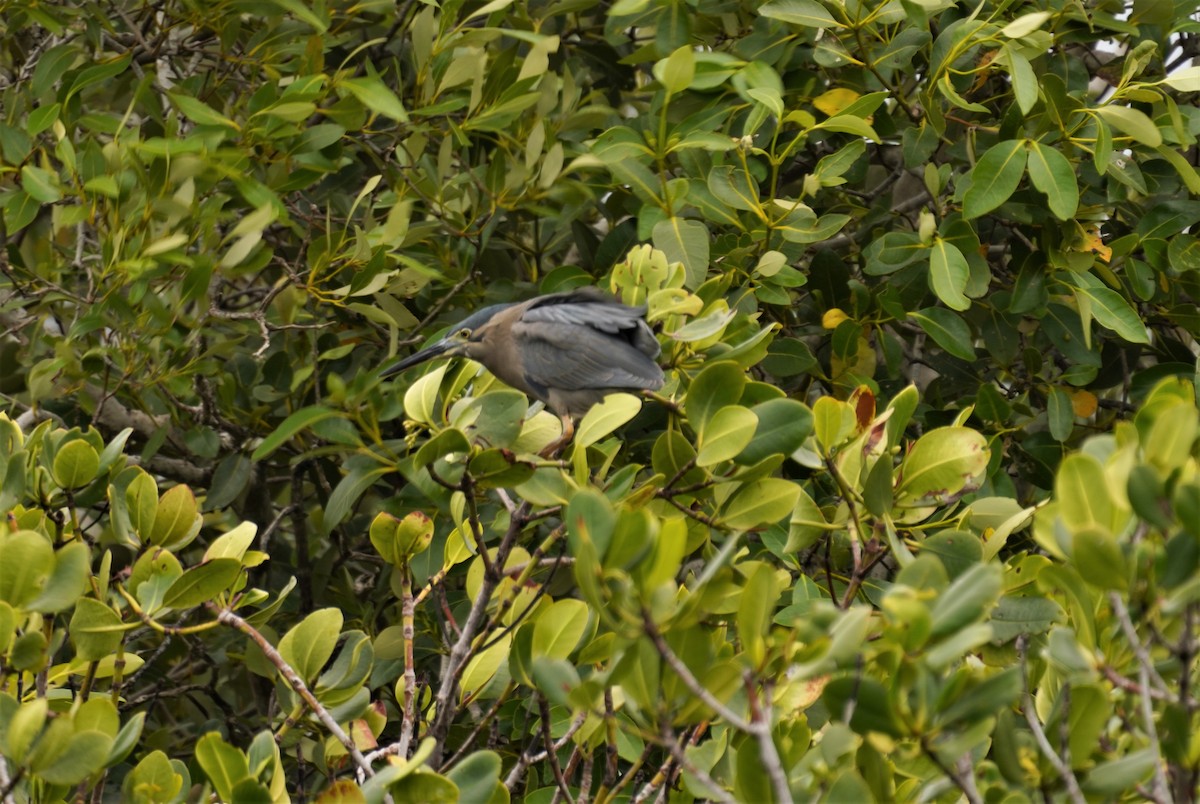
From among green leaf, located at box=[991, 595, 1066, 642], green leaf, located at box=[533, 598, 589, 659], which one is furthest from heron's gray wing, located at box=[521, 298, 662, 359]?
green leaf, located at box=[991, 595, 1066, 642]

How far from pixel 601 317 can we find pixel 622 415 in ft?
2.77

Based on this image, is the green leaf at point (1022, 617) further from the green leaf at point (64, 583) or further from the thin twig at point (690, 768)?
the green leaf at point (64, 583)

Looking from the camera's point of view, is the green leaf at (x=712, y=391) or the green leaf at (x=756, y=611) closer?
the green leaf at (x=756, y=611)

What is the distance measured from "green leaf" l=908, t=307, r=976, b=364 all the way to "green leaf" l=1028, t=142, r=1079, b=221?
1.39ft

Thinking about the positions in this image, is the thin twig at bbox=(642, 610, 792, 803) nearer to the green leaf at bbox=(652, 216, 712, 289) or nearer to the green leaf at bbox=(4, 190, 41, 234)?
the green leaf at bbox=(652, 216, 712, 289)

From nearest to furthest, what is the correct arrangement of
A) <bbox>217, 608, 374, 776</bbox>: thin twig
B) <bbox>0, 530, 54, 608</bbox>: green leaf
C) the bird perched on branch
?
<bbox>0, 530, 54, 608</bbox>: green leaf
<bbox>217, 608, 374, 776</bbox>: thin twig
the bird perched on branch

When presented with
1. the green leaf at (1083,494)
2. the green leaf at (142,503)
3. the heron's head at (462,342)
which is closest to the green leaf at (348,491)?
the heron's head at (462,342)

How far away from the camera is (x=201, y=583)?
85.9 inches

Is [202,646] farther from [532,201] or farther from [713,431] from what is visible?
[713,431]

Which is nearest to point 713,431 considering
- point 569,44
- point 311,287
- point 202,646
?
point 311,287

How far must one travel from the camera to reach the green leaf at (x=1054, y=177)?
3.19 m

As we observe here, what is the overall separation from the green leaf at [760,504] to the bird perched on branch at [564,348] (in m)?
0.62

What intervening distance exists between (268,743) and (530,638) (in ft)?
1.54

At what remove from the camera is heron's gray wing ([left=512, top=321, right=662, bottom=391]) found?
9.95ft
